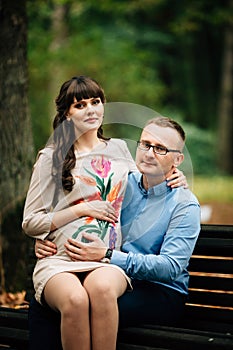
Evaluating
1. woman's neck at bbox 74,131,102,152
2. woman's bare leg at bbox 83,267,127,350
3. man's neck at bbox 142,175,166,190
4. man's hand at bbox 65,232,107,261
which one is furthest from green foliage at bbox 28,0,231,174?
woman's bare leg at bbox 83,267,127,350

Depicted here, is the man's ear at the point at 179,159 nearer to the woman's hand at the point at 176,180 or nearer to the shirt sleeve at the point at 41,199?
the woman's hand at the point at 176,180

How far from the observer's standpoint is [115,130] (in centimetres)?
1952

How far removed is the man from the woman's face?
259mm

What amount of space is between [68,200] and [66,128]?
382 millimetres

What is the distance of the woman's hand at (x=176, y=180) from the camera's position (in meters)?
3.47

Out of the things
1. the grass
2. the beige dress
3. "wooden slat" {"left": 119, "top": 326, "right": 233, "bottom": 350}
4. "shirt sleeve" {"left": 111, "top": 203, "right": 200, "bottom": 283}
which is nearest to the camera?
"wooden slat" {"left": 119, "top": 326, "right": 233, "bottom": 350}

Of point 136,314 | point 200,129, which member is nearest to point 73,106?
point 136,314

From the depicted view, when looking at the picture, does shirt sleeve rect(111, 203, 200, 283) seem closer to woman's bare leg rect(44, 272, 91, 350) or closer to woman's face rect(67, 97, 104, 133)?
woman's bare leg rect(44, 272, 91, 350)

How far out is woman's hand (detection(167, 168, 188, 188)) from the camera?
3473 mm

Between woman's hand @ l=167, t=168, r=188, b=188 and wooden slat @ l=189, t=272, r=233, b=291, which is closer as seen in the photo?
woman's hand @ l=167, t=168, r=188, b=188

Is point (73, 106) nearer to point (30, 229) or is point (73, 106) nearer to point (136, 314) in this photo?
point (30, 229)

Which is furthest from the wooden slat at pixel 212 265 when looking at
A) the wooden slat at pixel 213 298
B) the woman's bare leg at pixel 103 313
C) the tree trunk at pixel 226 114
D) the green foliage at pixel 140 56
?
the tree trunk at pixel 226 114

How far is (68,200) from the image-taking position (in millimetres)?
3453

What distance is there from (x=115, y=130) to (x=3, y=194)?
1418cm
